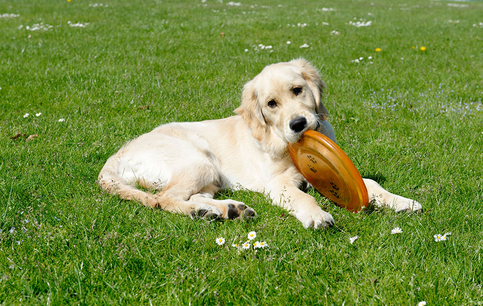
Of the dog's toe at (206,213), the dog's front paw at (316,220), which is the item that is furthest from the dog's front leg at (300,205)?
the dog's toe at (206,213)

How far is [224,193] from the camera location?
384 cm

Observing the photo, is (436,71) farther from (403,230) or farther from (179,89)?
(403,230)

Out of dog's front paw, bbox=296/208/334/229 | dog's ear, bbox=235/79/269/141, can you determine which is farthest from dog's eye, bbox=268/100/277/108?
dog's front paw, bbox=296/208/334/229

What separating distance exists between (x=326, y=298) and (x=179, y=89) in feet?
16.6

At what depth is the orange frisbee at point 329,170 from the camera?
2912mm

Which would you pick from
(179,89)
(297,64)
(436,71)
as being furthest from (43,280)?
(436,71)

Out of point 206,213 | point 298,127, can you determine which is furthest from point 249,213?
point 298,127

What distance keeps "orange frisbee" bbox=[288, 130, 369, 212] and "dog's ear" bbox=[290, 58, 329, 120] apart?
20.9 inches

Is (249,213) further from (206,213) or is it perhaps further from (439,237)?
(439,237)

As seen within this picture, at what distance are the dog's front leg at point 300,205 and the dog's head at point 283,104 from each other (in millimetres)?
399

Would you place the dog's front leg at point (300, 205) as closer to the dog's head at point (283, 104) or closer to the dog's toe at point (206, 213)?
the dog's head at point (283, 104)

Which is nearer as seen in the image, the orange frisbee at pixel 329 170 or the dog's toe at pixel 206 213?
the orange frisbee at pixel 329 170

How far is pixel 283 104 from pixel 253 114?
410mm

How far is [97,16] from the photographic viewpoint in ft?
43.9
